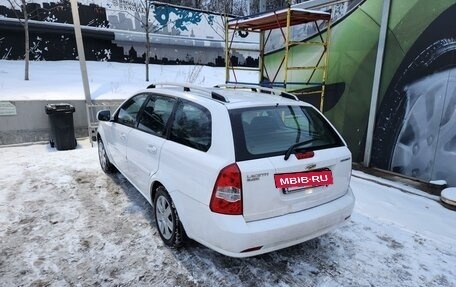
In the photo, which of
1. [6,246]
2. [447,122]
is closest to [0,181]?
[6,246]

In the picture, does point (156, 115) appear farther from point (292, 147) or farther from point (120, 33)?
point (120, 33)

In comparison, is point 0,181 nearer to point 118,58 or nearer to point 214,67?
point 118,58

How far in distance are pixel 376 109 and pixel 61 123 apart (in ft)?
21.8

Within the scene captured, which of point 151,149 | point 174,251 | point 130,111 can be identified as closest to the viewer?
point 174,251

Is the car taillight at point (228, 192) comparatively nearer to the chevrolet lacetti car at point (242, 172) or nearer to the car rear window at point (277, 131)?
the chevrolet lacetti car at point (242, 172)

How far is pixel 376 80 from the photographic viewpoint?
228 inches

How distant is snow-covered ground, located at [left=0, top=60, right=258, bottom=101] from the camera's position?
916 cm

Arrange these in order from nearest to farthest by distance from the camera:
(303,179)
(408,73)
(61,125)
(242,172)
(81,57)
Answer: (242,172)
(303,179)
(408,73)
(61,125)
(81,57)

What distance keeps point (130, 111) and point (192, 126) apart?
5.29 feet

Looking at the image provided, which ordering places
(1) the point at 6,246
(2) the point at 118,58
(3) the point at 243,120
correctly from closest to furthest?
(3) the point at 243,120
(1) the point at 6,246
(2) the point at 118,58

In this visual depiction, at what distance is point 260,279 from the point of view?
2738mm

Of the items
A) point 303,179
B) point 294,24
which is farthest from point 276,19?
point 303,179

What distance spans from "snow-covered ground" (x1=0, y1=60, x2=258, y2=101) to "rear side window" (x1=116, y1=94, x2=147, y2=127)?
5039 mm

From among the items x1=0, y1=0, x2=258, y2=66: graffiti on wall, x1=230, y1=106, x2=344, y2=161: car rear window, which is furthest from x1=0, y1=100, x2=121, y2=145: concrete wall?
x1=230, y1=106, x2=344, y2=161: car rear window
